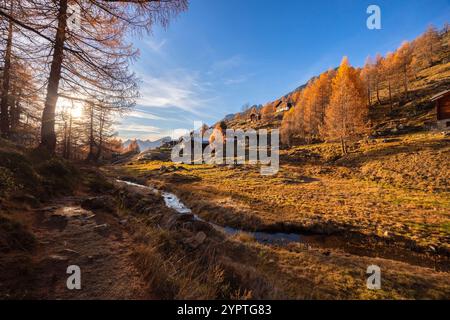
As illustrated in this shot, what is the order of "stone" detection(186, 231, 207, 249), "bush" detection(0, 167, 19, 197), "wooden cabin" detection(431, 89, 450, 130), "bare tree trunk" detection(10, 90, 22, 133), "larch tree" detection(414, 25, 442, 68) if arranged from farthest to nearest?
"larch tree" detection(414, 25, 442, 68) → "wooden cabin" detection(431, 89, 450, 130) → "bare tree trunk" detection(10, 90, 22, 133) → "stone" detection(186, 231, 207, 249) → "bush" detection(0, 167, 19, 197)

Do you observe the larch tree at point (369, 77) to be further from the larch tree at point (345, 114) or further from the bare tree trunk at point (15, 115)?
the bare tree trunk at point (15, 115)

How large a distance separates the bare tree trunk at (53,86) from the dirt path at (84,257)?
4.74 m

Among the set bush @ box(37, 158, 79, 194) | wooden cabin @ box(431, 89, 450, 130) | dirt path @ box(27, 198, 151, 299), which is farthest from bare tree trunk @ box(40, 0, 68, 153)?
wooden cabin @ box(431, 89, 450, 130)

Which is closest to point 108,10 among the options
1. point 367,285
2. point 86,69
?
point 86,69

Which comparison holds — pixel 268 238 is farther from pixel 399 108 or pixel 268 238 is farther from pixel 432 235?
pixel 399 108

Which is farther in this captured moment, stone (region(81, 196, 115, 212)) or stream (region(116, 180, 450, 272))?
stream (region(116, 180, 450, 272))

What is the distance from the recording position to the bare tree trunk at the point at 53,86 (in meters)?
6.45

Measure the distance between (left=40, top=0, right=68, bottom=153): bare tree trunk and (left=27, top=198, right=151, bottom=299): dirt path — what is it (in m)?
4.74

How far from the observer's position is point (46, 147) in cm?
886

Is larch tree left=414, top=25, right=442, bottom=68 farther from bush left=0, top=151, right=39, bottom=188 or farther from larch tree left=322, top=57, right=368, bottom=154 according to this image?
bush left=0, top=151, right=39, bottom=188

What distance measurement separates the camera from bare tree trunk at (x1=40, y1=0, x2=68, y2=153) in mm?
6445

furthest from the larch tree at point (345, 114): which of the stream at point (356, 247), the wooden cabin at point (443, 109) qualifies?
the stream at point (356, 247)

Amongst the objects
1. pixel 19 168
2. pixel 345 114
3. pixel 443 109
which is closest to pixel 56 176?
pixel 19 168

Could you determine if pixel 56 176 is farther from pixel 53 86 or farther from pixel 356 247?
pixel 356 247
